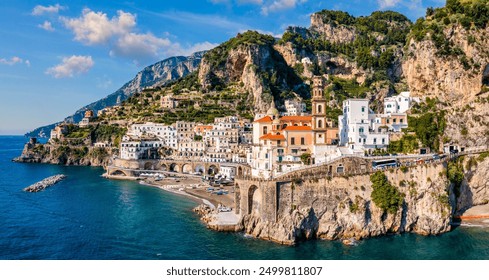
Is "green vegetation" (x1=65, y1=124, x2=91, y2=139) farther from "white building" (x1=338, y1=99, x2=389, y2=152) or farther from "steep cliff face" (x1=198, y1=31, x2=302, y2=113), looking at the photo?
"white building" (x1=338, y1=99, x2=389, y2=152)

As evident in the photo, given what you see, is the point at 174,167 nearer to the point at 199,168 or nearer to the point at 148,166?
the point at 148,166

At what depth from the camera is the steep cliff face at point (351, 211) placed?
3841cm

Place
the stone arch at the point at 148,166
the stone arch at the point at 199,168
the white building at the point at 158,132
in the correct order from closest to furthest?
the stone arch at the point at 199,168 → the stone arch at the point at 148,166 → the white building at the point at 158,132

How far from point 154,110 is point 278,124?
64015mm

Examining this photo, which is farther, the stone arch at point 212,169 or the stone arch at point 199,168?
the stone arch at point 199,168

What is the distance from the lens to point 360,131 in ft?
173

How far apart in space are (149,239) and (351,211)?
1898cm

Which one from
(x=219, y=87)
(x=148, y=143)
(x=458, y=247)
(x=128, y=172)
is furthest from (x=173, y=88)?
(x=458, y=247)

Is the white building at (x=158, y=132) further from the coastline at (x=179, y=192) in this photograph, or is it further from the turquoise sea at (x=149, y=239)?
the turquoise sea at (x=149, y=239)

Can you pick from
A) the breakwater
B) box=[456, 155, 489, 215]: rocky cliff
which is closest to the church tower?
box=[456, 155, 489, 215]: rocky cliff

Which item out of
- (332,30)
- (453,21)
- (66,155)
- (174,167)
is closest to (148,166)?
(174,167)

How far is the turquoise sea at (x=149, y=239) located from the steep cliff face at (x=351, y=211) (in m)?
1.16

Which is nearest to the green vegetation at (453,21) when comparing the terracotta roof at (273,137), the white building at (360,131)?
the white building at (360,131)

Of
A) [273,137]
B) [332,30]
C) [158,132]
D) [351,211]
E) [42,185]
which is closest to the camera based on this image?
[351,211]
